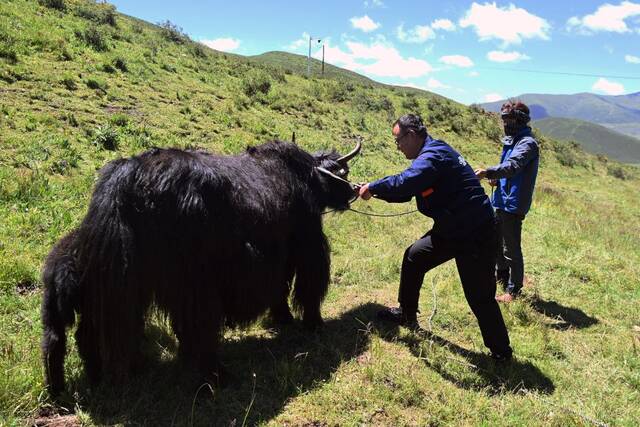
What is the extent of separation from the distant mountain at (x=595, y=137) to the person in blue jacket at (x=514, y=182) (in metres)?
163

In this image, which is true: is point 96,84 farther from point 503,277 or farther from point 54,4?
point 503,277

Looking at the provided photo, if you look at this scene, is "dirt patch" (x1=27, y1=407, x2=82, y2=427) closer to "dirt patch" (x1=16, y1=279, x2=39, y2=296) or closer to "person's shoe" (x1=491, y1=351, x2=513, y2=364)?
"dirt patch" (x1=16, y1=279, x2=39, y2=296)

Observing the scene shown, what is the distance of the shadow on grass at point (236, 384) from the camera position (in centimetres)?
303

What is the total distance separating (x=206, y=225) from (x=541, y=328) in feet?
11.7

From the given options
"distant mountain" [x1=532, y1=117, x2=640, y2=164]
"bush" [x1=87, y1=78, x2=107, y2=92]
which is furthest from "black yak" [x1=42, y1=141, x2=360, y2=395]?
"distant mountain" [x1=532, y1=117, x2=640, y2=164]

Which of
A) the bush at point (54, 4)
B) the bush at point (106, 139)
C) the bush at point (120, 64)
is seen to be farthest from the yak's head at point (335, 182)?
the bush at point (54, 4)

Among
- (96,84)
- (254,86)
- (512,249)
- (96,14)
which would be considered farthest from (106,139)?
(96,14)

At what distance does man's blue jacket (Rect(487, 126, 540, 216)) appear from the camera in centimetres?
489

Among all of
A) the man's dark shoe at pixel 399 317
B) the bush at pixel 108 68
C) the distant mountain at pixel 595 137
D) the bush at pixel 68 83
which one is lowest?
the man's dark shoe at pixel 399 317

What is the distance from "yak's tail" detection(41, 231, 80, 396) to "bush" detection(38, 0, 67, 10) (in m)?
17.7

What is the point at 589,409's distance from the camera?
3.54 metres

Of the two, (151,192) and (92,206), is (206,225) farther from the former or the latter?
(92,206)

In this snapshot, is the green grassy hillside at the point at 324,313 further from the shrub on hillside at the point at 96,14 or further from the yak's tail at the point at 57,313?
the shrub on hillside at the point at 96,14

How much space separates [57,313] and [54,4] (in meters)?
18.4
